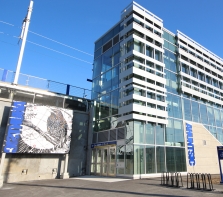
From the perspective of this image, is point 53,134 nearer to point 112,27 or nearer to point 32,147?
point 32,147

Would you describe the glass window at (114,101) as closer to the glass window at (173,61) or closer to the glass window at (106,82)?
the glass window at (106,82)

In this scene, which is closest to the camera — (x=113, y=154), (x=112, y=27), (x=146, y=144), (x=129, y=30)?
(x=146, y=144)

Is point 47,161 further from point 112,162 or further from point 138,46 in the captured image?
point 138,46

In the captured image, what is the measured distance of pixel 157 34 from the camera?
20516 mm

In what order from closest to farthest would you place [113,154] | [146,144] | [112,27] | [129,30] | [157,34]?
[146,144], [113,154], [129,30], [157,34], [112,27]

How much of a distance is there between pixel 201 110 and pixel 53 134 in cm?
1624

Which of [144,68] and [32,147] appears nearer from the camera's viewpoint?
[32,147]

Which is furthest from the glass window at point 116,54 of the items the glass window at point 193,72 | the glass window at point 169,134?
the glass window at point 193,72

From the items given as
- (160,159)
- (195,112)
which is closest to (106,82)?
(160,159)

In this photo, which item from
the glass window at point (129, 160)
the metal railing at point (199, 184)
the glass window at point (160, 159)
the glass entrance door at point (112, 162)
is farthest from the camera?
the glass entrance door at point (112, 162)

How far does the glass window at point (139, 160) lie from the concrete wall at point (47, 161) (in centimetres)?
646

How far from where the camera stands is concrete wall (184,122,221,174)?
1896 centimetres

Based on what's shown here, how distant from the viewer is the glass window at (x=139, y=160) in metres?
14.7

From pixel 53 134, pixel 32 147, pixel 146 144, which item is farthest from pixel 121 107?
pixel 32 147
